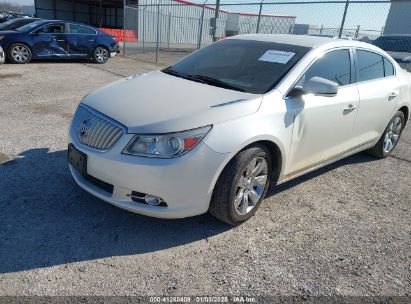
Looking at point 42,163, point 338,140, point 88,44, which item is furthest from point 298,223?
point 88,44

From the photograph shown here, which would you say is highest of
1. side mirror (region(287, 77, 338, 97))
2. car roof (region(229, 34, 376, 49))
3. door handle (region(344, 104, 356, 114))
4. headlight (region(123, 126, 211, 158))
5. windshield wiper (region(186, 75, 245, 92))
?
car roof (region(229, 34, 376, 49))

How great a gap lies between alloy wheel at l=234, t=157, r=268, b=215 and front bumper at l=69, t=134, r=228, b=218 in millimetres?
355

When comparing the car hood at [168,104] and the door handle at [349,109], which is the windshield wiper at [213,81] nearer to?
the car hood at [168,104]

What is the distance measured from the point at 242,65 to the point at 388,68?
2.34 metres

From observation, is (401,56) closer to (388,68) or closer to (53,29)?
(388,68)

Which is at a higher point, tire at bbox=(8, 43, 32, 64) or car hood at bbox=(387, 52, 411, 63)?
car hood at bbox=(387, 52, 411, 63)

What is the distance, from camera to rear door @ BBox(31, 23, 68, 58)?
11.3 metres

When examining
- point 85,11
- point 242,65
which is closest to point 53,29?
point 242,65

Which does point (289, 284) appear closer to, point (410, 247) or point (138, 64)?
point (410, 247)

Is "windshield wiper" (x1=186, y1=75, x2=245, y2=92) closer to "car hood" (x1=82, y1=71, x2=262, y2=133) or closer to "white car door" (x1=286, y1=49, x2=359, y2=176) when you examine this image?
"car hood" (x1=82, y1=71, x2=262, y2=133)

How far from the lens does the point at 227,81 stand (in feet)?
11.5

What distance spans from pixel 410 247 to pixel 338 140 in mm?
1314

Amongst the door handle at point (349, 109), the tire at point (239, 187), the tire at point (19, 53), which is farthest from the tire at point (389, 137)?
the tire at point (19, 53)

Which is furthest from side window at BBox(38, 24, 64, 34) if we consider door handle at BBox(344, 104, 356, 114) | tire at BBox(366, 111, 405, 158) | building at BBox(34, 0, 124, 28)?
building at BBox(34, 0, 124, 28)
